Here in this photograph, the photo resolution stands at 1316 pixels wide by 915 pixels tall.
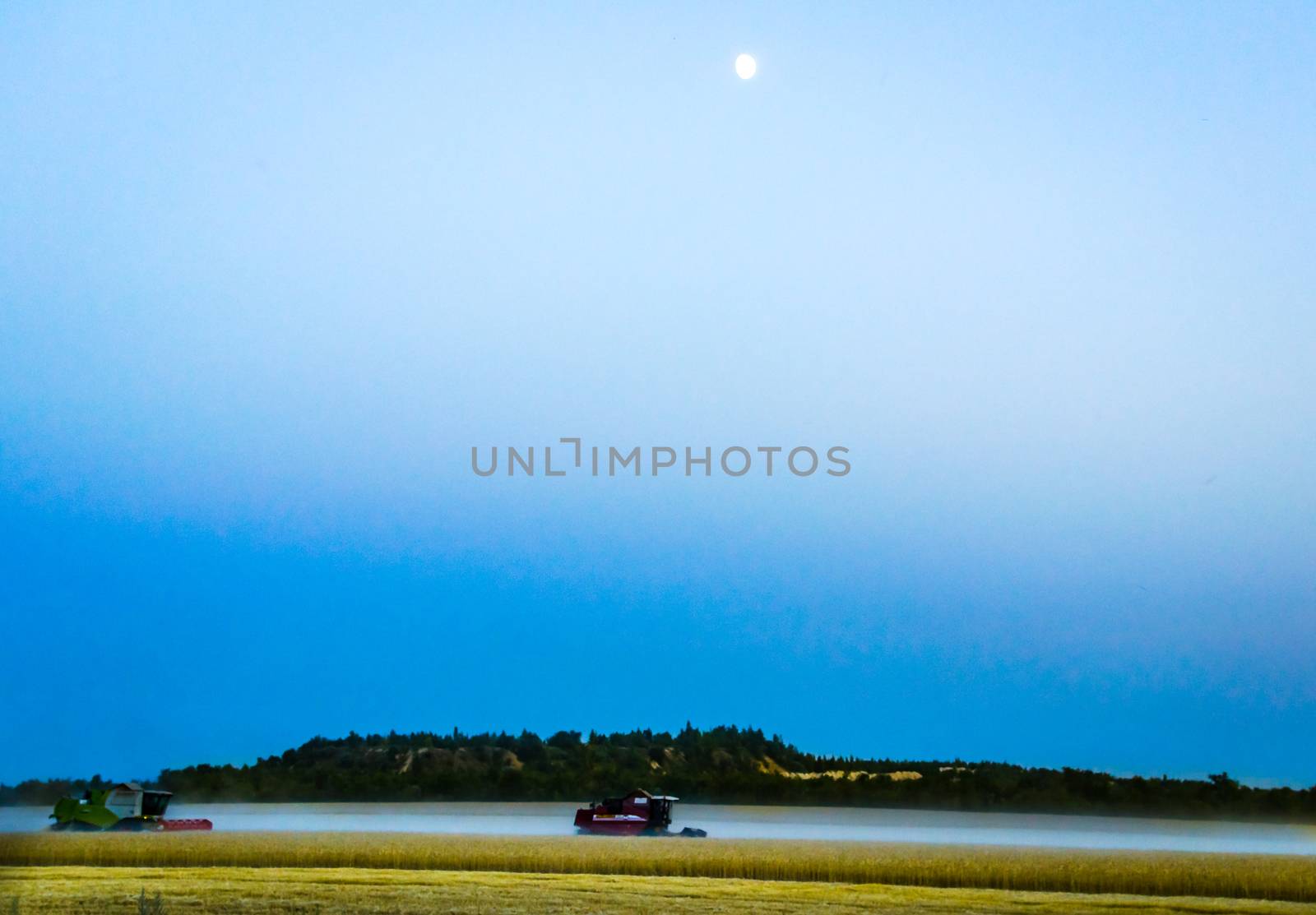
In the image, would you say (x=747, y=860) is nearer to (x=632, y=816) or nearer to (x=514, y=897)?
(x=514, y=897)

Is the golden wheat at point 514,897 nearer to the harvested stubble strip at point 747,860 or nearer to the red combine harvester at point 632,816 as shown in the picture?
the harvested stubble strip at point 747,860

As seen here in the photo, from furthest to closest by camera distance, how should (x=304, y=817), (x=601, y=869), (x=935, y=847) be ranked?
(x=304, y=817)
(x=935, y=847)
(x=601, y=869)

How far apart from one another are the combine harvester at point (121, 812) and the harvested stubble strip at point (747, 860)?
1.82m

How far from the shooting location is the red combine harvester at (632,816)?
1819cm

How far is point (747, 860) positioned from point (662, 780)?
6588 millimetres

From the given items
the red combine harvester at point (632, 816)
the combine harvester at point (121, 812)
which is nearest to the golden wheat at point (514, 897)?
the red combine harvester at point (632, 816)

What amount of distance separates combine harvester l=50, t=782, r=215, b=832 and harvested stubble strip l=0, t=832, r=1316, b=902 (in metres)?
1.82

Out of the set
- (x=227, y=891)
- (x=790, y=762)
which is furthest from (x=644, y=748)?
(x=227, y=891)

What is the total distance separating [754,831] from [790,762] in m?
2.97

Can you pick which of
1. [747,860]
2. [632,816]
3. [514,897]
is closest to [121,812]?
[632,816]

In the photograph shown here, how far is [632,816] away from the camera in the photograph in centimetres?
1855

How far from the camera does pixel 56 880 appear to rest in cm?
1388

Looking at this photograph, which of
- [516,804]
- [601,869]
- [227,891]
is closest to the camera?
[227,891]

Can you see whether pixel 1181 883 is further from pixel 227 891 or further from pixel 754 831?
pixel 227 891
